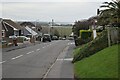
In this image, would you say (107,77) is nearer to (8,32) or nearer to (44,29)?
(8,32)

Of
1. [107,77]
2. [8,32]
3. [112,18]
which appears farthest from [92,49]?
[8,32]

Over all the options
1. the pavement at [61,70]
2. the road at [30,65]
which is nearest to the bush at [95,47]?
the pavement at [61,70]

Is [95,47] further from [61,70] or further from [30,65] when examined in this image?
[30,65]

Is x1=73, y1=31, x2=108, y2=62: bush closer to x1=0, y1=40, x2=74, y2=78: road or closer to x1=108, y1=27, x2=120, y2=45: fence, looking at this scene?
x1=108, y1=27, x2=120, y2=45: fence

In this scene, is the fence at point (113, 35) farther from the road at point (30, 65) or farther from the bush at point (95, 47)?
the road at point (30, 65)

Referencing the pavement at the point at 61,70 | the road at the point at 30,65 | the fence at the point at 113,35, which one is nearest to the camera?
the pavement at the point at 61,70

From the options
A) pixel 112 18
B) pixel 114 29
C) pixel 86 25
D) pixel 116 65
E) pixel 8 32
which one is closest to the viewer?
pixel 116 65

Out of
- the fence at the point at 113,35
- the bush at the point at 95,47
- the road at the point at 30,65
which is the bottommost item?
the road at the point at 30,65

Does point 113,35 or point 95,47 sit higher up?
point 113,35

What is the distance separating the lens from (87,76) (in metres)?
11.7

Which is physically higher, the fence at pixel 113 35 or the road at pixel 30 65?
the fence at pixel 113 35

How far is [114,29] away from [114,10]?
2864 millimetres

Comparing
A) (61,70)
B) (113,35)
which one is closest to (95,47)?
(113,35)

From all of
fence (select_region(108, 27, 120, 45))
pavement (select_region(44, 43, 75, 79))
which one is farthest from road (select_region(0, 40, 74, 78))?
fence (select_region(108, 27, 120, 45))
